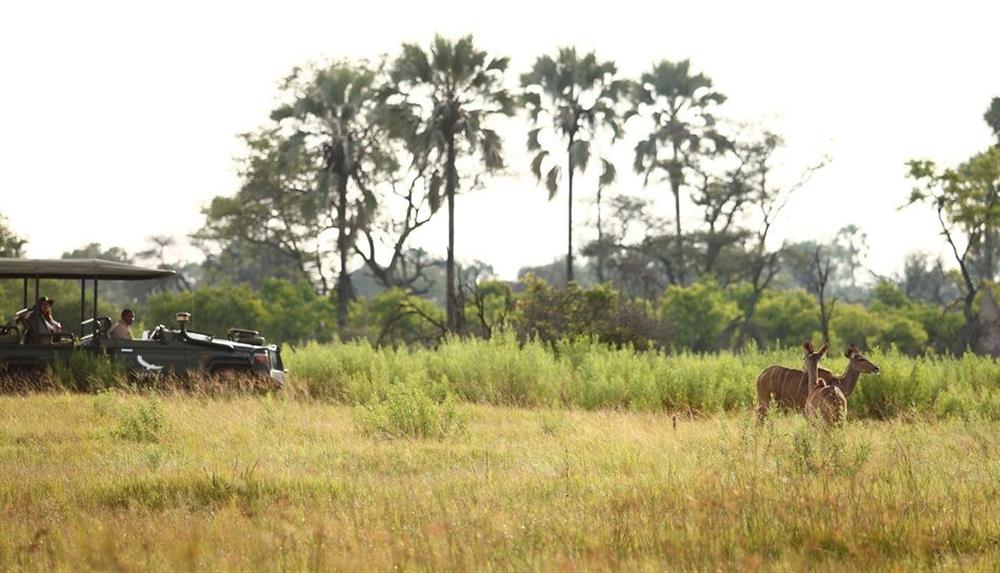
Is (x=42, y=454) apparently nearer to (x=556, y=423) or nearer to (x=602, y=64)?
(x=556, y=423)

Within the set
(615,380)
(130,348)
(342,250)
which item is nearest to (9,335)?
(130,348)

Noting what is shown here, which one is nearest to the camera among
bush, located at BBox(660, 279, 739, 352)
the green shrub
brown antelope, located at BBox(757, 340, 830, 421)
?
the green shrub

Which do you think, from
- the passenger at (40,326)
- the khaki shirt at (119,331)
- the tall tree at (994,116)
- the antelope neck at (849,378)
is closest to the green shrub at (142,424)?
the passenger at (40,326)

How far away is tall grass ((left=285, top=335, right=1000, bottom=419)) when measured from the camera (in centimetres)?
1784

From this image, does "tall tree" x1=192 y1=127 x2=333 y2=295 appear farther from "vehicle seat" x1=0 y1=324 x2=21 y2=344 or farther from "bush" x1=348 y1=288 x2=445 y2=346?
"vehicle seat" x1=0 y1=324 x2=21 y2=344

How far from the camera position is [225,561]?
6906 millimetres

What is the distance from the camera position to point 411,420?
1405 centimetres

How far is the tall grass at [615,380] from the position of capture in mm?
17844

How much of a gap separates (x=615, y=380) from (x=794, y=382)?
5199 millimetres

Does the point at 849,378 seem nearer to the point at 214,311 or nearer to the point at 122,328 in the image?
the point at 122,328

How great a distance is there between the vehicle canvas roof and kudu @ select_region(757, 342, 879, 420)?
842 centimetres

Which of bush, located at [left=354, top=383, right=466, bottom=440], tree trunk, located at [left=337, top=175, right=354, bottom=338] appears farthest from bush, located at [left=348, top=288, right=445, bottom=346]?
bush, located at [left=354, top=383, right=466, bottom=440]

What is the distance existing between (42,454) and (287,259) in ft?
165

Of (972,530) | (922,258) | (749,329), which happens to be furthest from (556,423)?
(922,258)
